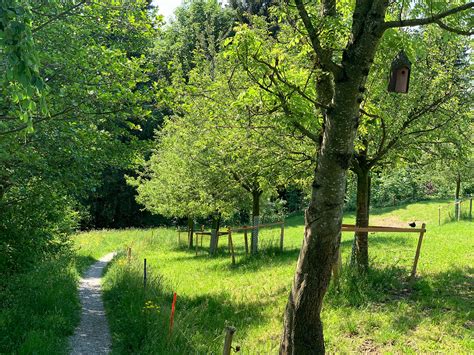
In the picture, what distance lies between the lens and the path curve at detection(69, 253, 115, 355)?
7383 millimetres

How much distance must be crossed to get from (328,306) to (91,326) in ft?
16.0

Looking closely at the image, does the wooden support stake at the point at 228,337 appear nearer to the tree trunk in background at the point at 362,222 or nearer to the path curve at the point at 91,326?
the path curve at the point at 91,326

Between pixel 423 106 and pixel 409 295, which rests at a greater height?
pixel 423 106

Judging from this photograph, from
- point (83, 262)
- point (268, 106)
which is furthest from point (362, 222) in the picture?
point (83, 262)

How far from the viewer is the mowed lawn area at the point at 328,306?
636 centimetres

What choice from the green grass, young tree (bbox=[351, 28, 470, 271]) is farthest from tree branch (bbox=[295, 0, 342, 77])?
the green grass

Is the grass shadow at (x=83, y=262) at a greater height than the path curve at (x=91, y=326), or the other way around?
the path curve at (x=91, y=326)

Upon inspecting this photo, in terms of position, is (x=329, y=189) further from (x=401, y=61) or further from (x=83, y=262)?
(x=83, y=262)

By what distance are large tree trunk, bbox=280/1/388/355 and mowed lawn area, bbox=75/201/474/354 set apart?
1871mm

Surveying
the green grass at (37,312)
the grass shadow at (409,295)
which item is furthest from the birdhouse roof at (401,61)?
the green grass at (37,312)

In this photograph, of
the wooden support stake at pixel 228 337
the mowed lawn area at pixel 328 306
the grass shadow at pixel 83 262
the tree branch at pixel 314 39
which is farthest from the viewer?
the grass shadow at pixel 83 262

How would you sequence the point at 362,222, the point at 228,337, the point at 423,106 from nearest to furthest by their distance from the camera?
the point at 228,337, the point at 423,106, the point at 362,222

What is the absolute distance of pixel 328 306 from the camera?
7.71 meters

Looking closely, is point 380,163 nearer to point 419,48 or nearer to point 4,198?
point 419,48
